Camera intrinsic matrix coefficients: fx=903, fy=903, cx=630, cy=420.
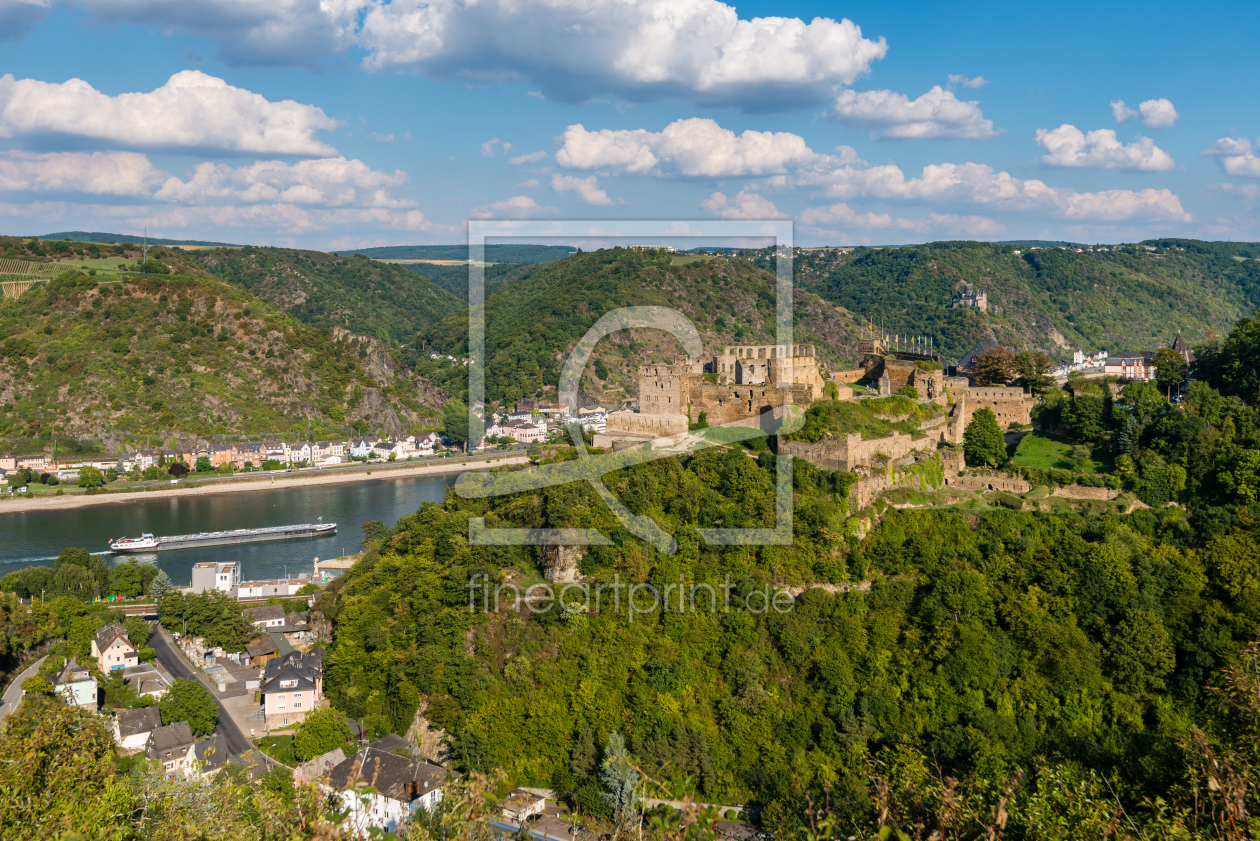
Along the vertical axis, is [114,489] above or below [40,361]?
below

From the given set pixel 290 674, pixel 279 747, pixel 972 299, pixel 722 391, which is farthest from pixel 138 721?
pixel 972 299

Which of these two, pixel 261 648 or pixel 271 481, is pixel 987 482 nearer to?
pixel 261 648

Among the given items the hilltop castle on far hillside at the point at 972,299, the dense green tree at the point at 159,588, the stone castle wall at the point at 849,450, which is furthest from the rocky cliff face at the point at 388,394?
the hilltop castle on far hillside at the point at 972,299

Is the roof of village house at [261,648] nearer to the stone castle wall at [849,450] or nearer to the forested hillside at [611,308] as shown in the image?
the stone castle wall at [849,450]

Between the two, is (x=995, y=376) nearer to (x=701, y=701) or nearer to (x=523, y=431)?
(x=701, y=701)

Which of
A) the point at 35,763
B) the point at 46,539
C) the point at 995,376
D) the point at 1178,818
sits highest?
the point at 995,376

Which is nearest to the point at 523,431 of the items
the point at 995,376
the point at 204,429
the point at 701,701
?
the point at 204,429
